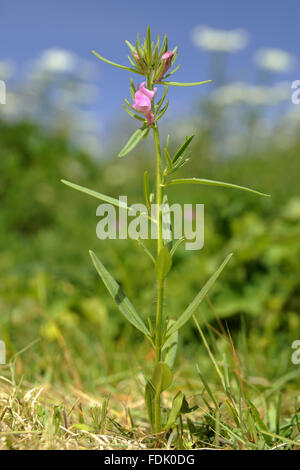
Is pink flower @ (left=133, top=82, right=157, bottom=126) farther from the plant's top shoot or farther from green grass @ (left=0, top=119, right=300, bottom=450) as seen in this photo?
green grass @ (left=0, top=119, right=300, bottom=450)

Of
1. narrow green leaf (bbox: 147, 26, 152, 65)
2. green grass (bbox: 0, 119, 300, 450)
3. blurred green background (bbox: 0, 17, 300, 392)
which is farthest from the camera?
blurred green background (bbox: 0, 17, 300, 392)

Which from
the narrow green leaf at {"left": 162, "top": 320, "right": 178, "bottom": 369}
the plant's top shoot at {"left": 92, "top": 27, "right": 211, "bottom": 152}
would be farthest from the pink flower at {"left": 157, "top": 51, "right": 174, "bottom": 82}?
the narrow green leaf at {"left": 162, "top": 320, "right": 178, "bottom": 369}

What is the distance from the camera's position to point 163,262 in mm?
774

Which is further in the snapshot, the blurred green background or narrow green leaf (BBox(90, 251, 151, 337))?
the blurred green background

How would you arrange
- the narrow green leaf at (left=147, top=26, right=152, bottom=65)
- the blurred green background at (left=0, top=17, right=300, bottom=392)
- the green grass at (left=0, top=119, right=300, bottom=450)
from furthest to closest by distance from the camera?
the blurred green background at (left=0, top=17, right=300, bottom=392), the green grass at (left=0, top=119, right=300, bottom=450), the narrow green leaf at (left=147, top=26, right=152, bottom=65)

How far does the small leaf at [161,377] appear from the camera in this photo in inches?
31.4

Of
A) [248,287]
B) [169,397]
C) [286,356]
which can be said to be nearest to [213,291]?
[248,287]

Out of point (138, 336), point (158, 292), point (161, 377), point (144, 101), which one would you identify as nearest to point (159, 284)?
point (158, 292)

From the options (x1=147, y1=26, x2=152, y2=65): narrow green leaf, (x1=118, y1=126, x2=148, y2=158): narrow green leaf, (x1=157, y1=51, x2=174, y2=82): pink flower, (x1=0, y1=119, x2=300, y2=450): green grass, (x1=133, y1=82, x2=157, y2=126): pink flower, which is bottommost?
(x1=0, y1=119, x2=300, y2=450): green grass

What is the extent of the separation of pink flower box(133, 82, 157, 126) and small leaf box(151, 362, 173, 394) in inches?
16.3

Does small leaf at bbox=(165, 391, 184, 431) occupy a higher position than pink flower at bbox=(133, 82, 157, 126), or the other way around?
pink flower at bbox=(133, 82, 157, 126)

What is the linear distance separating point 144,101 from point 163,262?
263 mm

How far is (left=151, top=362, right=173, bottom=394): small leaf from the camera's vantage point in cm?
80

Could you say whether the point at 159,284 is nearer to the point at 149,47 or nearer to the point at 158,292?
the point at 158,292
